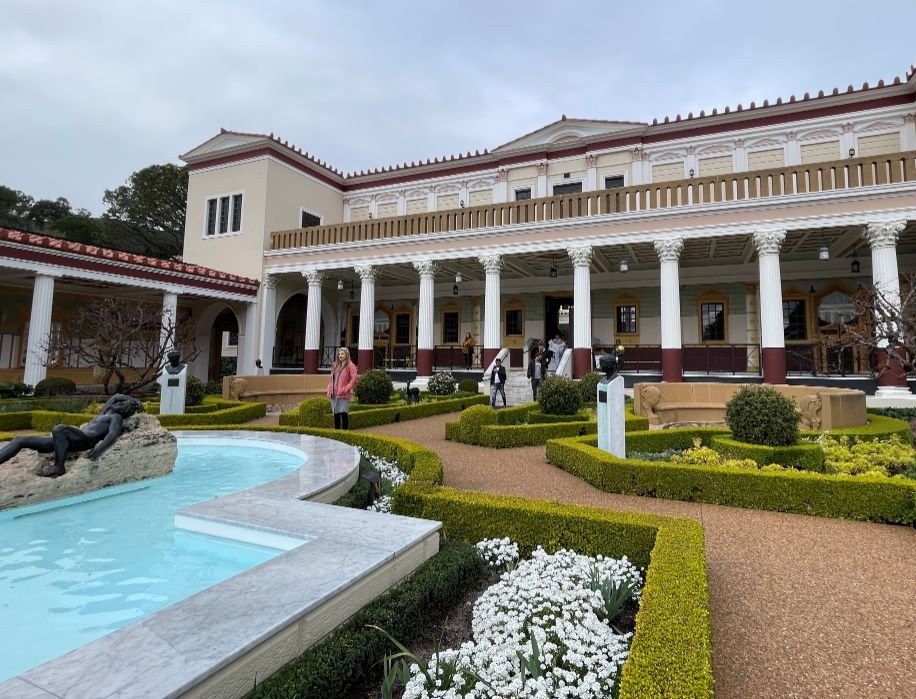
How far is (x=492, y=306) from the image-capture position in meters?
18.3

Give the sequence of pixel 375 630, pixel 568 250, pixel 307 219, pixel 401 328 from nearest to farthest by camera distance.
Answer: pixel 375 630 → pixel 568 250 → pixel 307 219 → pixel 401 328

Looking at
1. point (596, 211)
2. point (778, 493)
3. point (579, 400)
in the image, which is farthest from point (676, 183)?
point (778, 493)

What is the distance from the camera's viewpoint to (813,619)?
3230 mm

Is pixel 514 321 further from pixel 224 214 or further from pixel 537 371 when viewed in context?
pixel 224 214

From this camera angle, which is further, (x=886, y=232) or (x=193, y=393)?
(x=886, y=232)

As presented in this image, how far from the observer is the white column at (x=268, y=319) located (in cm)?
2227

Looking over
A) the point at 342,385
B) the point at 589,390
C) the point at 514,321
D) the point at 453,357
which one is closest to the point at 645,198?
the point at 589,390

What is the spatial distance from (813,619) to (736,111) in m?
21.8

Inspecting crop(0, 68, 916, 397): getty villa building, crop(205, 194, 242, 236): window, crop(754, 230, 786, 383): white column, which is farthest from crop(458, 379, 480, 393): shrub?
crop(205, 194, 242, 236): window

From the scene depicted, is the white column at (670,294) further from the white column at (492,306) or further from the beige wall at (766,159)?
the beige wall at (766,159)

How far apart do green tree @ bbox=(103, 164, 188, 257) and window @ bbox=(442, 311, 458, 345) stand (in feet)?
72.9

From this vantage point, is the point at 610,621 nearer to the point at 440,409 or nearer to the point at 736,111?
the point at 440,409

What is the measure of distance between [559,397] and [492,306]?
307 inches

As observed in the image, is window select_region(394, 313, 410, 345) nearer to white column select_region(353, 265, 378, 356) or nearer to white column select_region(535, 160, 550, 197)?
white column select_region(353, 265, 378, 356)
